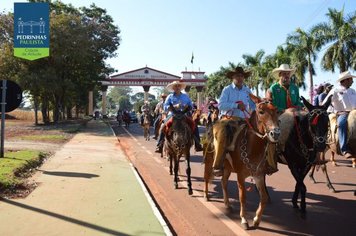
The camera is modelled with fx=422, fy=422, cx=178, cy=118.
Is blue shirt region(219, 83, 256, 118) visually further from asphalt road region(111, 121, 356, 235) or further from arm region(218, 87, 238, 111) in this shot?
asphalt road region(111, 121, 356, 235)

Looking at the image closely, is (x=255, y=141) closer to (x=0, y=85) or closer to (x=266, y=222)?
(x=266, y=222)

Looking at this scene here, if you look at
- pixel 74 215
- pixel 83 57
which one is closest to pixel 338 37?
pixel 83 57

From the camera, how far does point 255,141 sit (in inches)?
280

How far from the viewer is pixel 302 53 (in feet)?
138

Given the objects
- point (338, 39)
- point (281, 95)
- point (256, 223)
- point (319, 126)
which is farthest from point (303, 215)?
point (338, 39)

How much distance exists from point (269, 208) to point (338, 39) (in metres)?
30.9

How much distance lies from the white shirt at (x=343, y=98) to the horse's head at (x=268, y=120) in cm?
343

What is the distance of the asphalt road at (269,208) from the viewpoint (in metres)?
6.84

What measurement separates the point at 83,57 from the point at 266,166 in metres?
36.9

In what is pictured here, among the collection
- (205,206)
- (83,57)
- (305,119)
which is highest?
(83,57)

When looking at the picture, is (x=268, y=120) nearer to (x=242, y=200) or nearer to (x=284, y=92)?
(x=242, y=200)

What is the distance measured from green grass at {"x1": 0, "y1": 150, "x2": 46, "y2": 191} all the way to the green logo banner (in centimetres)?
323

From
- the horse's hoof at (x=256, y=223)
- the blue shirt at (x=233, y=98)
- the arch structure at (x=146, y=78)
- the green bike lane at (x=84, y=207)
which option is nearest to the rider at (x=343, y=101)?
the blue shirt at (x=233, y=98)

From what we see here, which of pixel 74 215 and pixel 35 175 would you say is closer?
pixel 74 215
